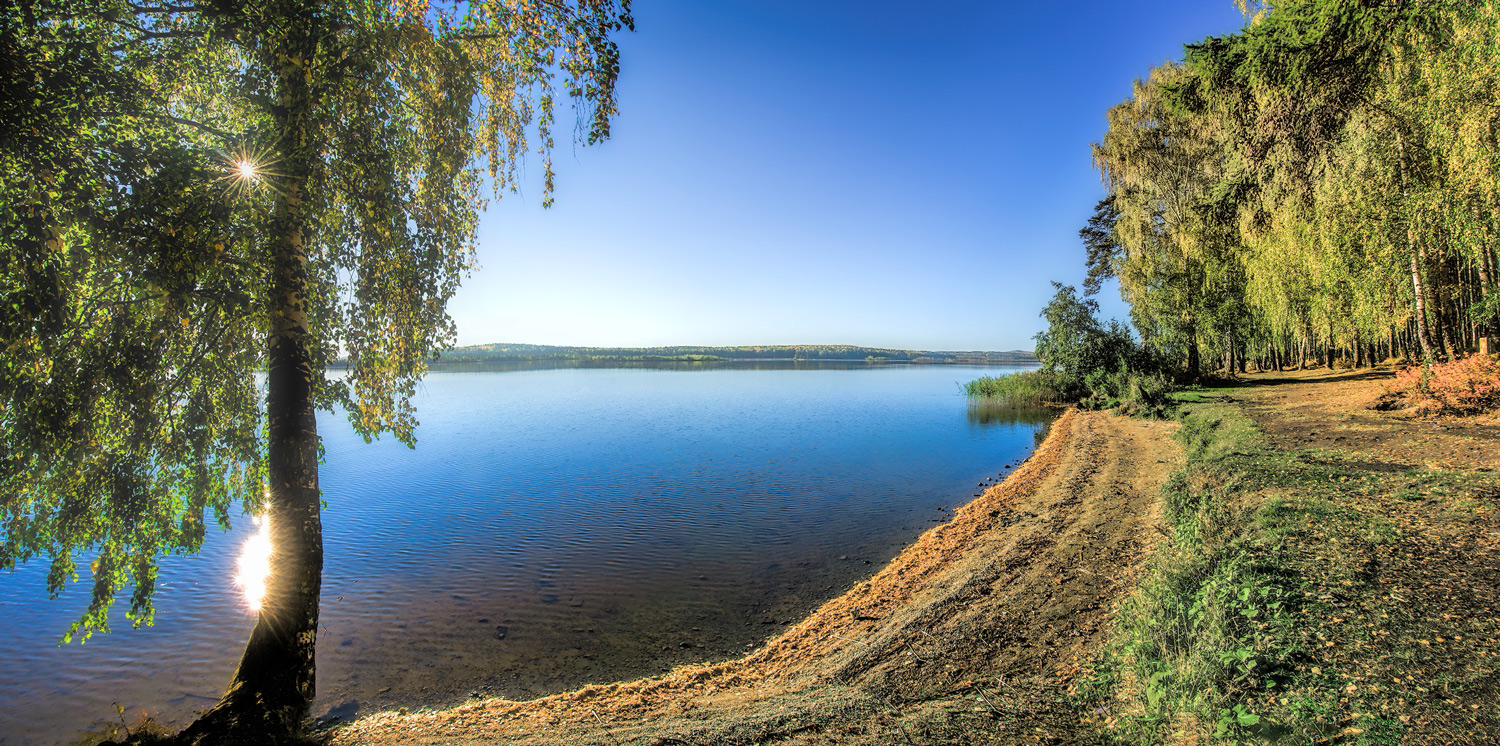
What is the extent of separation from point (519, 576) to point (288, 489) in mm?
5500

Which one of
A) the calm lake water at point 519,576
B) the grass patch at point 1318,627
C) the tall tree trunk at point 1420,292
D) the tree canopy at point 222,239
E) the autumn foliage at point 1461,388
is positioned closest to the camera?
the grass patch at point 1318,627

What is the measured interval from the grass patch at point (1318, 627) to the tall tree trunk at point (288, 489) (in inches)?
287

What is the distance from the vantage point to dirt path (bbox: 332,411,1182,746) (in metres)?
4.50

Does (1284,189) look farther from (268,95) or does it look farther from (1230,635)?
(268,95)

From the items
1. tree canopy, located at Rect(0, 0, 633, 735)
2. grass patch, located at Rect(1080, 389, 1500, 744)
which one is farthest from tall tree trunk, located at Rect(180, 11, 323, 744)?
grass patch, located at Rect(1080, 389, 1500, 744)

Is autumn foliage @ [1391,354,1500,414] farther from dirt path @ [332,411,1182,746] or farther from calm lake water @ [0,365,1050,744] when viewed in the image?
calm lake water @ [0,365,1050,744]

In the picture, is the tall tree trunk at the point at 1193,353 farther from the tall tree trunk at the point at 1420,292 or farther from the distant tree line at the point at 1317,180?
the tall tree trunk at the point at 1420,292

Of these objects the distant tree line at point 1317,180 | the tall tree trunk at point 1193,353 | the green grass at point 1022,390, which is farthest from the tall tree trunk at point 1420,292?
the green grass at point 1022,390

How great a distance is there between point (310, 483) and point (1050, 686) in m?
7.36

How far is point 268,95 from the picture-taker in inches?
210

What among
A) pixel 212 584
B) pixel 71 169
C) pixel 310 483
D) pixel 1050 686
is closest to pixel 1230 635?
pixel 1050 686

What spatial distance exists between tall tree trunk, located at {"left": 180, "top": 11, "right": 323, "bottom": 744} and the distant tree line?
786 inches

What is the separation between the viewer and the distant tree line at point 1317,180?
12750 millimetres

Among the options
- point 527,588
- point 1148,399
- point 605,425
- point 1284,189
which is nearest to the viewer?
point 527,588
